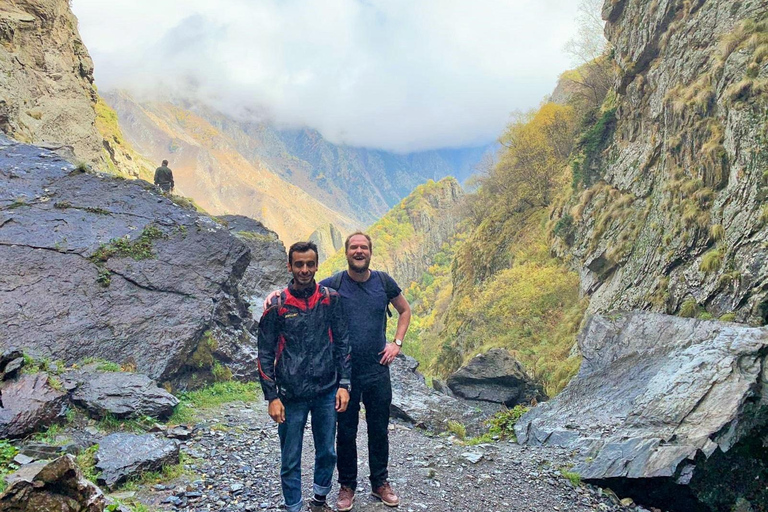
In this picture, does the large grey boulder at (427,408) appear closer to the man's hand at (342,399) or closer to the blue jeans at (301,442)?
the blue jeans at (301,442)

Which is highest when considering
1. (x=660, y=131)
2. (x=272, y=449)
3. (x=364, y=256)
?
(x=660, y=131)

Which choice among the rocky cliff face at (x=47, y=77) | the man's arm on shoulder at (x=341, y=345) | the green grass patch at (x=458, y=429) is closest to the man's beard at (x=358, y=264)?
the man's arm on shoulder at (x=341, y=345)

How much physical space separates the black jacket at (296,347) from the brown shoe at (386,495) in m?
1.57

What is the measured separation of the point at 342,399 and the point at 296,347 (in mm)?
689

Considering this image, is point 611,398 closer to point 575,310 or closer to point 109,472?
point 109,472

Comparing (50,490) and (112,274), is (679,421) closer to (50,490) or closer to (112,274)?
(50,490)

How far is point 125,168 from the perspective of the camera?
Answer: 38.0m

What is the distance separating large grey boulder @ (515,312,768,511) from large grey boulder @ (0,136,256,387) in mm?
7467

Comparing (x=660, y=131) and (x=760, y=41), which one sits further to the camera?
(x=660, y=131)

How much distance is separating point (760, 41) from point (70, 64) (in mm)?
33661

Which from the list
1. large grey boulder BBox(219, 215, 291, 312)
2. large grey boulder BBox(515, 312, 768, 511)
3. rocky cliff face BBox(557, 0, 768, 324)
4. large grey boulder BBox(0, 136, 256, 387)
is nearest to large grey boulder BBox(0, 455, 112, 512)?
large grey boulder BBox(0, 136, 256, 387)

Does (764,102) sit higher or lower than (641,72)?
lower

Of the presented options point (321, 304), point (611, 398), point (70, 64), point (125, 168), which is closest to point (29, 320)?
point (321, 304)

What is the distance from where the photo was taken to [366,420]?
4965 millimetres
